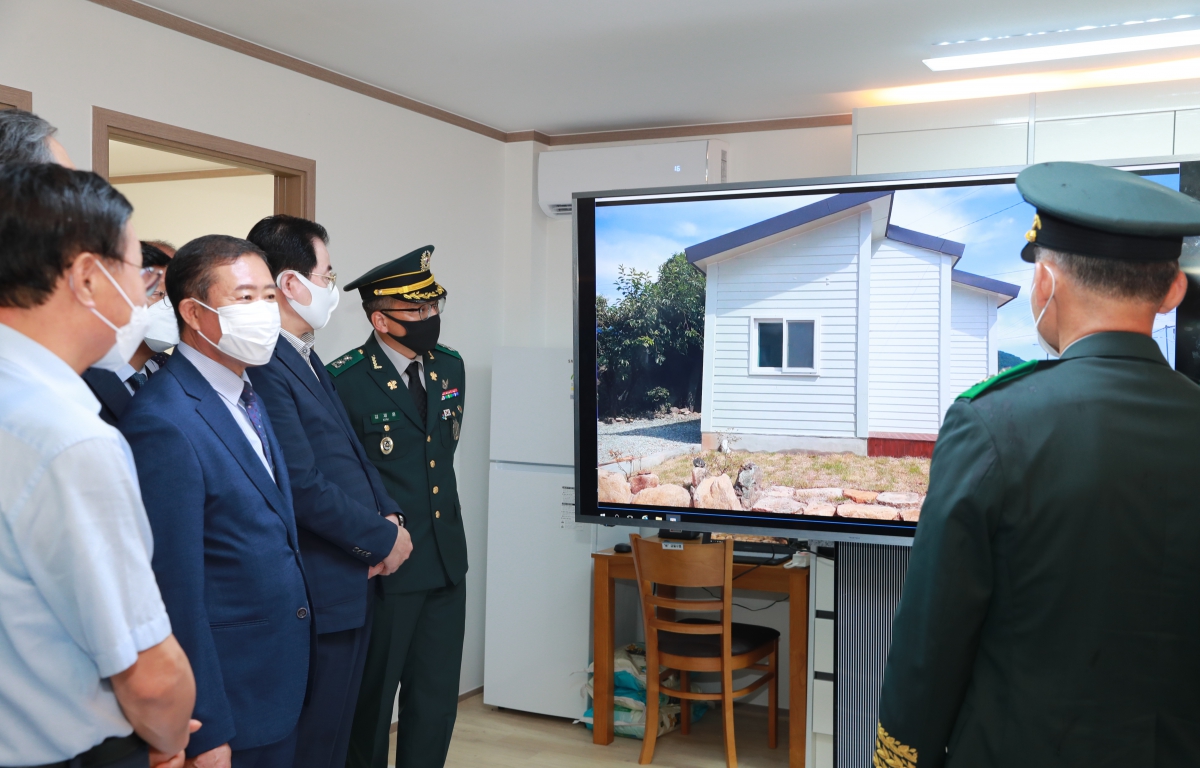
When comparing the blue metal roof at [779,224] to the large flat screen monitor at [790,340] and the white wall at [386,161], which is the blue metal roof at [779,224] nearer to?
the large flat screen monitor at [790,340]

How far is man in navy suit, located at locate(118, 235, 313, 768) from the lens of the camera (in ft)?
5.40

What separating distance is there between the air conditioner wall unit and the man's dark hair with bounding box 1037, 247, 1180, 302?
3.17 meters

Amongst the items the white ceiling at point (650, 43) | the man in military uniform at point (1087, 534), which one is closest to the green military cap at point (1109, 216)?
the man in military uniform at point (1087, 534)

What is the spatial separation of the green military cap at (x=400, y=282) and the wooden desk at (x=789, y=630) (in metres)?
1.69

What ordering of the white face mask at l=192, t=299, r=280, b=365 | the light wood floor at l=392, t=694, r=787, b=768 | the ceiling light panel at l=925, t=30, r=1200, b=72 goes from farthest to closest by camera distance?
the light wood floor at l=392, t=694, r=787, b=768 < the ceiling light panel at l=925, t=30, r=1200, b=72 < the white face mask at l=192, t=299, r=280, b=365

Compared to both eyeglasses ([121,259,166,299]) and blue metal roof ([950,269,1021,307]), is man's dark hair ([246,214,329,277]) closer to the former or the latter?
eyeglasses ([121,259,166,299])

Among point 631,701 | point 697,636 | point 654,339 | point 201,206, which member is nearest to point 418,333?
point 654,339

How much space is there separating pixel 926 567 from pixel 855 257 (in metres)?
1.62

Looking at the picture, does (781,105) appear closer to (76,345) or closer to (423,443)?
(423,443)

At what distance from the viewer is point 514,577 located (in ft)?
14.4

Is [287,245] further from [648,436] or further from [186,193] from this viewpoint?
[186,193]

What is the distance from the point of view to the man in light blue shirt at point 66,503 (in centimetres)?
110

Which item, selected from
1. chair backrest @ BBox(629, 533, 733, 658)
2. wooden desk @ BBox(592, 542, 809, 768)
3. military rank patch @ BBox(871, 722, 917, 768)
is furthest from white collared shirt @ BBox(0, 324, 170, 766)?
wooden desk @ BBox(592, 542, 809, 768)

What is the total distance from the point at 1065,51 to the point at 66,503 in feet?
11.7
